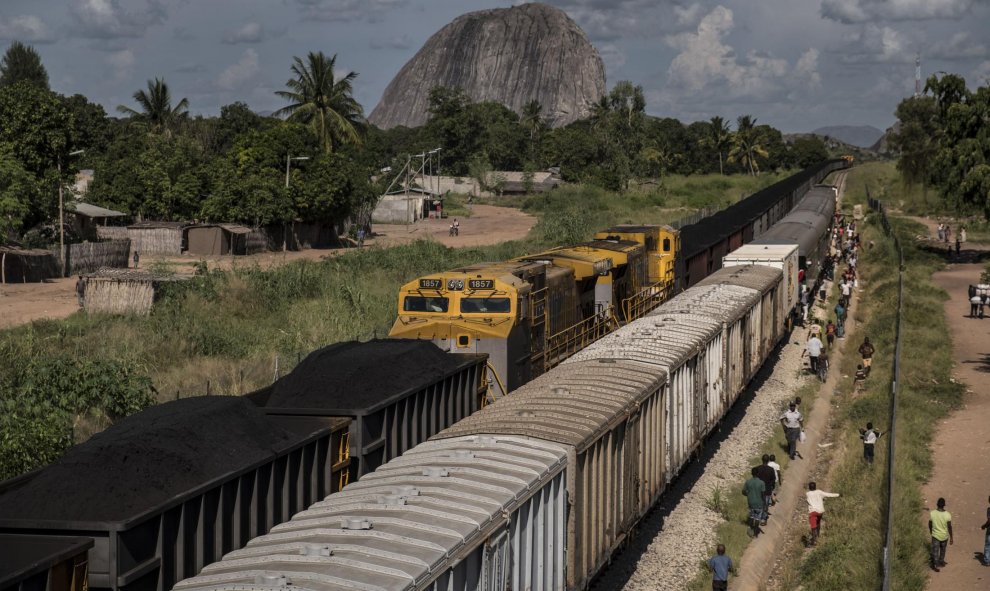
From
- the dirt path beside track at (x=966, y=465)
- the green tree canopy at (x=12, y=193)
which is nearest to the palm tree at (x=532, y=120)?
the green tree canopy at (x=12, y=193)

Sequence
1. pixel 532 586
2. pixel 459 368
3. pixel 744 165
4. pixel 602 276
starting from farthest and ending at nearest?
pixel 744 165, pixel 602 276, pixel 459 368, pixel 532 586

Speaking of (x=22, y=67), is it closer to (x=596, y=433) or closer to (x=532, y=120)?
(x=532, y=120)

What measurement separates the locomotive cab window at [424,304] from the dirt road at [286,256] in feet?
67.4

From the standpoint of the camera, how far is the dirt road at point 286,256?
41719 mm

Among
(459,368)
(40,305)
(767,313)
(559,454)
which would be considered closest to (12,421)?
(459,368)

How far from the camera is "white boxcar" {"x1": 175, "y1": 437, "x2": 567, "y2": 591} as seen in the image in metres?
9.47

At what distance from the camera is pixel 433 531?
10523 millimetres

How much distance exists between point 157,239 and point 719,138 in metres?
112

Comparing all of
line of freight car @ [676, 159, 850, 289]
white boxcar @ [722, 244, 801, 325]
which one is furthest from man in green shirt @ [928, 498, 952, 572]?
line of freight car @ [676, 159, 850, 289]

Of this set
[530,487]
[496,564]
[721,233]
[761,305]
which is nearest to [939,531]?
[530,487]

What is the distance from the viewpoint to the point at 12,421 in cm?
2017

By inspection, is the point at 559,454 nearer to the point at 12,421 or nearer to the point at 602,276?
the point at 12,421

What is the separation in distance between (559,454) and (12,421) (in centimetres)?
1204

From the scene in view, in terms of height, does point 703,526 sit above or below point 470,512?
below
